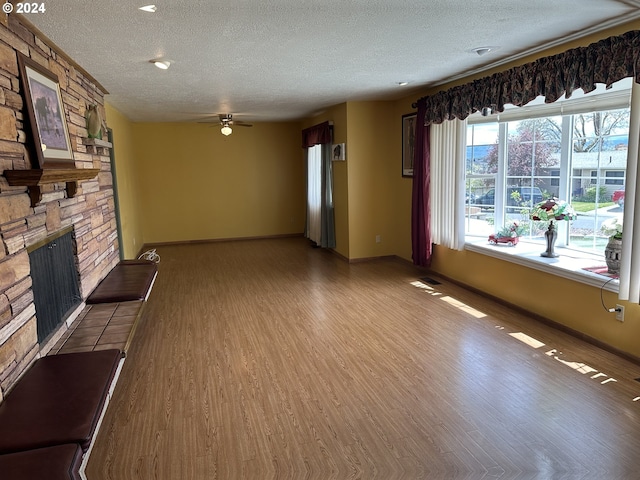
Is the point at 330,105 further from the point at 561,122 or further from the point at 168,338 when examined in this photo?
the point at 168,338

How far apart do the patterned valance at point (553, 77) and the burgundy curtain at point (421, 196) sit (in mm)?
565

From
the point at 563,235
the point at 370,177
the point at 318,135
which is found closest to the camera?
the point at 563,235

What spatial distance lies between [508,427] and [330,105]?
512 cm

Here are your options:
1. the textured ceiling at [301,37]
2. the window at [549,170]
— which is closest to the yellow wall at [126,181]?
the textured ceiling at [301,37]

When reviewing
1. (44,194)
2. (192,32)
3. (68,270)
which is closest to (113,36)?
(192,32)

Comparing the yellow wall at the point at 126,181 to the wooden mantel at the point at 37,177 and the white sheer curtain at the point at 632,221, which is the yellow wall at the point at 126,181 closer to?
the wooden mantel at the point at 37,177

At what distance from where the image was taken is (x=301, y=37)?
299 centimetres

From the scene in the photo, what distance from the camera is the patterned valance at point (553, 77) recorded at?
9.41 ft

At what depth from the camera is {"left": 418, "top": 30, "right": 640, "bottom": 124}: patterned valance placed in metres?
2.87

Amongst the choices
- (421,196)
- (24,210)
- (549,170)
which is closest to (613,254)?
(549,170)

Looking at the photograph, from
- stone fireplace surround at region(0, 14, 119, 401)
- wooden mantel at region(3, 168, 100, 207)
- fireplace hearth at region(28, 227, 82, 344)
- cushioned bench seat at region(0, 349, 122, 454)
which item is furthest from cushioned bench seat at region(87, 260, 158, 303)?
cushioned bench seat at region(0, 349, 122, 454)

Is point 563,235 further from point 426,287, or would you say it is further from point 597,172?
point 426,287

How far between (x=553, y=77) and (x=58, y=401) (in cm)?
380

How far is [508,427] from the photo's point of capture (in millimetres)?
2404
